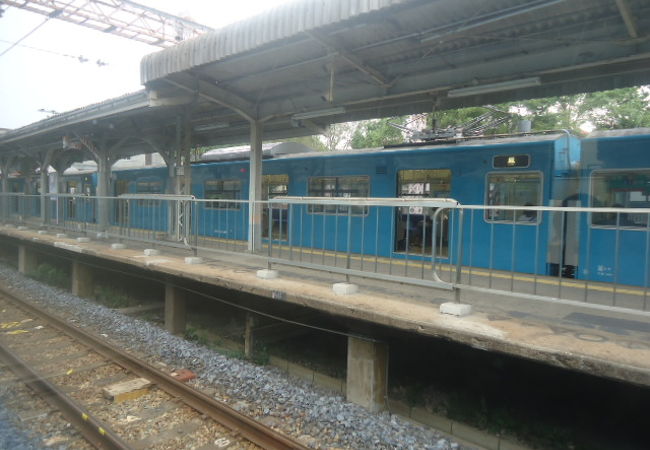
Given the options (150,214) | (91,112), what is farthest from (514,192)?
(91,112)

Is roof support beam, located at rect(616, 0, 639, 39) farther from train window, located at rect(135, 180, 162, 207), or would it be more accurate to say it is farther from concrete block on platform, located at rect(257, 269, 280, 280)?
train window, located at rect(135, 180, 162, 207)

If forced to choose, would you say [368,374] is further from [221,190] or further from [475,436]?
[221,190]

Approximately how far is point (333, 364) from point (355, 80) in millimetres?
4980

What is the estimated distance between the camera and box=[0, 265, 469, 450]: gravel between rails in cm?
444

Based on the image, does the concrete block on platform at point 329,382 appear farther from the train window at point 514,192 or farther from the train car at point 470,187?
the train window at point 514,192

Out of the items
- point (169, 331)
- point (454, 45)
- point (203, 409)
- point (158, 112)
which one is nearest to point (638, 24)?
point (454, 45)

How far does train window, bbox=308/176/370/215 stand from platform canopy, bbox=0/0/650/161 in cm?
138

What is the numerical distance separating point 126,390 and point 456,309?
395 centimetres

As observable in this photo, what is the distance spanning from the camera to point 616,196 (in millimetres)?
6523

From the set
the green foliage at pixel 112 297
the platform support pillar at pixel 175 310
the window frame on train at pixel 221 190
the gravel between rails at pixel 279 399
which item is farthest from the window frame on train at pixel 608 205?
the green foliage at pixel 112 297

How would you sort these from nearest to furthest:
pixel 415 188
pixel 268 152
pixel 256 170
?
pixel 415 188 → pixel 256 170 → pixel 268 152

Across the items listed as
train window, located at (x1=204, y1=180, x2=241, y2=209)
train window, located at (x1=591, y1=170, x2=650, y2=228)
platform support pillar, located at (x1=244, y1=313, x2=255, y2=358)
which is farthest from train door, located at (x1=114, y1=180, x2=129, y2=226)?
train window, located at (x1=591, y1=170, x2=650, y2=228)

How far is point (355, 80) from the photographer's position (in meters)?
8.33

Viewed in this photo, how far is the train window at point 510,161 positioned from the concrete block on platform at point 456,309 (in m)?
3.57
